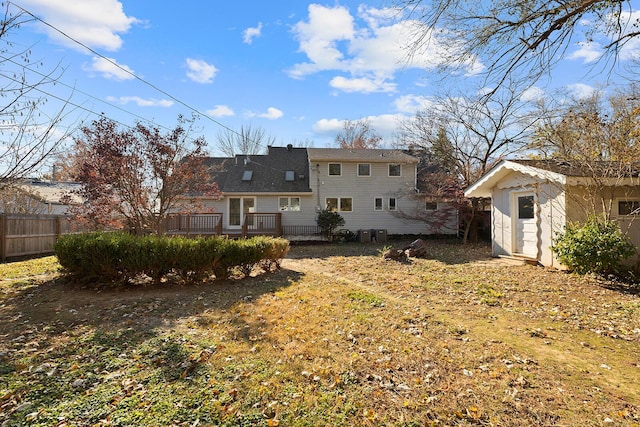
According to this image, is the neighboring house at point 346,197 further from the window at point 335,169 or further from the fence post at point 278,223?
the fence post at point 278,223

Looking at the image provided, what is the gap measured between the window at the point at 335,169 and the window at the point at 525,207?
34.8ft

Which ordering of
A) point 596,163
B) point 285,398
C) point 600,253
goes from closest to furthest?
point 285,398, point 600,253, point 596,163

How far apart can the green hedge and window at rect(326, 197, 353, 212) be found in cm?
1212

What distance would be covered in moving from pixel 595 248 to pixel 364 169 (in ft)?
44.2

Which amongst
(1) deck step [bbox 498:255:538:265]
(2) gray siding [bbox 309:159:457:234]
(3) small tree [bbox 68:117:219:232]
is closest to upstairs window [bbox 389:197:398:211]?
(2) gray siding [bbox 309:159:457:234]

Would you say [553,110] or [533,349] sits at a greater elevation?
[553,110]

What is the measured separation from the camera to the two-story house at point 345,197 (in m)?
19.3

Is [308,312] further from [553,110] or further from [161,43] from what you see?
[553,110]

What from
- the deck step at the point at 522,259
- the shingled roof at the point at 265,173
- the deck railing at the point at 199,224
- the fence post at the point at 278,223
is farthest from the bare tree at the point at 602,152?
the deck railing at the point at 199,224

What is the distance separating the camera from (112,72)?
1105cm

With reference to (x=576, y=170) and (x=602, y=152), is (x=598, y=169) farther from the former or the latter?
(x=602, y=152)

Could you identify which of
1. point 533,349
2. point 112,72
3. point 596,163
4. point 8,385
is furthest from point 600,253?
point 112,72

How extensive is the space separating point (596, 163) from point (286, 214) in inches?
573

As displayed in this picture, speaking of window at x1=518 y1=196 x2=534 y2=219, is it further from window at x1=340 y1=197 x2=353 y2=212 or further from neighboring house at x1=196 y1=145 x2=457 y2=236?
window at x1=340 y1=197 x2=353 y2=212
